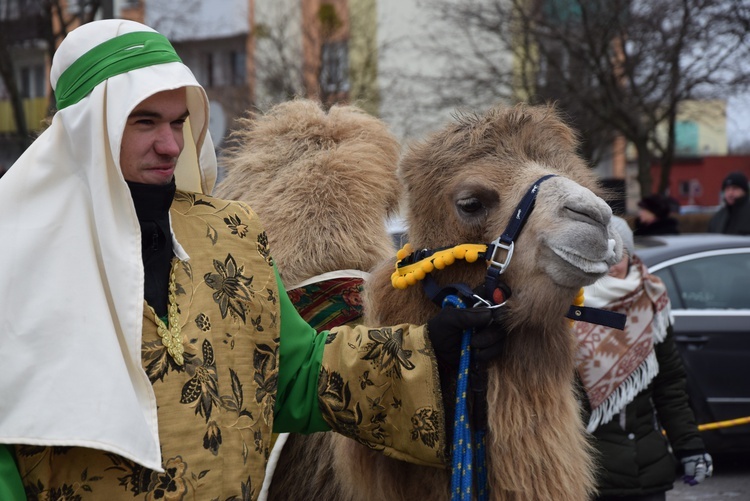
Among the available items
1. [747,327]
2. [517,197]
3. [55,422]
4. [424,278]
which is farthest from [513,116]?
[747,327]

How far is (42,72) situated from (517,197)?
1198 inches

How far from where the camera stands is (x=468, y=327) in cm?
217

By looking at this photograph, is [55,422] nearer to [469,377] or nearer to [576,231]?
[469,377]

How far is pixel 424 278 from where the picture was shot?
2.34 m

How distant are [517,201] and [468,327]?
1.01 ft

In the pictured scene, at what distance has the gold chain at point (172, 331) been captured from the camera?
204 centimetres

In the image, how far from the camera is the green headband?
204 centimetres

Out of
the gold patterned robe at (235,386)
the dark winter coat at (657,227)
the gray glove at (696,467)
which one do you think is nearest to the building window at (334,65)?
the dark winter coat at (657,227)

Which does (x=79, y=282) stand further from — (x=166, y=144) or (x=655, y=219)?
(x=655, y=219)

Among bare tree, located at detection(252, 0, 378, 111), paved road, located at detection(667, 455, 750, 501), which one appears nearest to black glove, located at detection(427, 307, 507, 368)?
paved road, located at detection(667, 455, 750, 501)

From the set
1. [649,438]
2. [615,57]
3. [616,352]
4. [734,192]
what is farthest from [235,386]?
[615,57]

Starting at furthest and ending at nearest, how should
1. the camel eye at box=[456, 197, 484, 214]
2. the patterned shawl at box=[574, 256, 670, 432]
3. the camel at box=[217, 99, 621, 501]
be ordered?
1. the patterned shawl at box=[574, 256, 670, 432]
2. the camel eye at box=[456, 197, 484, 214]
3. the camel at box=[217, 99, 621, 501]

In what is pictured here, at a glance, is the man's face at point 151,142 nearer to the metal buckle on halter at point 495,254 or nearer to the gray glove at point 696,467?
the metal buckle on halter at point 495,254

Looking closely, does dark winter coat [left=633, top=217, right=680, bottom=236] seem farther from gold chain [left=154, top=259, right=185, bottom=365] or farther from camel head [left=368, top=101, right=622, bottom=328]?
gold chain [left=154, top=259, right=185, bottom=365]
